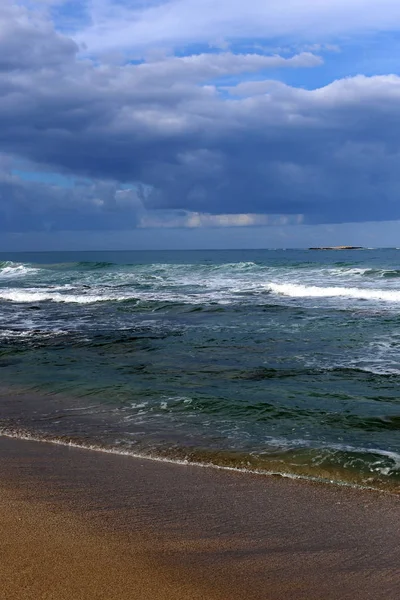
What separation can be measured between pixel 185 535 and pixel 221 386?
4907mm

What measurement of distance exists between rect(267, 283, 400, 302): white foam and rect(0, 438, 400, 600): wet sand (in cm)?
1879

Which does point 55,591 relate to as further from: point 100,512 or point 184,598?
point 100,512

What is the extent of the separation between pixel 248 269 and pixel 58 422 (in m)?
40.5

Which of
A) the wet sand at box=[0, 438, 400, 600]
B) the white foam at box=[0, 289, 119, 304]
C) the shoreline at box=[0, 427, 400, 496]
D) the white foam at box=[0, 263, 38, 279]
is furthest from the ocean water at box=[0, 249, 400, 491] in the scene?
the white foam at box=[0, 263, 38, 279]

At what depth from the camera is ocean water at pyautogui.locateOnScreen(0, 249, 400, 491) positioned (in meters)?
Answer: 6.11

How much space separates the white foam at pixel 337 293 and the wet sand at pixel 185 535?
18.8 metres

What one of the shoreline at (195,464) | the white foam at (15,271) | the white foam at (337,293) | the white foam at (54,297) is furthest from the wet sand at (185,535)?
the white foam at (15,271)

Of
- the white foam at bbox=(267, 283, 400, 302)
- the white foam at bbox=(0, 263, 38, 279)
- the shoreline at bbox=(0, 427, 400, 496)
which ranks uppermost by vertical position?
the white foam at bbox=(0, 263, 38, 279)

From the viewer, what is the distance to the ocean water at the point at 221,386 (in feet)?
20.1

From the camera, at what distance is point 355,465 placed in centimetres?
559

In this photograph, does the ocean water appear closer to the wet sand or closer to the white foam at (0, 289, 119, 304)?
the wet sand

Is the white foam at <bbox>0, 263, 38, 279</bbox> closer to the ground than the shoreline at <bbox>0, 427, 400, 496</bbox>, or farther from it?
farther from it

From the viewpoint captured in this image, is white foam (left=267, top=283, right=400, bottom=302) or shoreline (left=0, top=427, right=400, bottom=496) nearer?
shoreline (left=0, top=427, right=400, bottom=496)

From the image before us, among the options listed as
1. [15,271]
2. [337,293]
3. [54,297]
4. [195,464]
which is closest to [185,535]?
[195,464]
